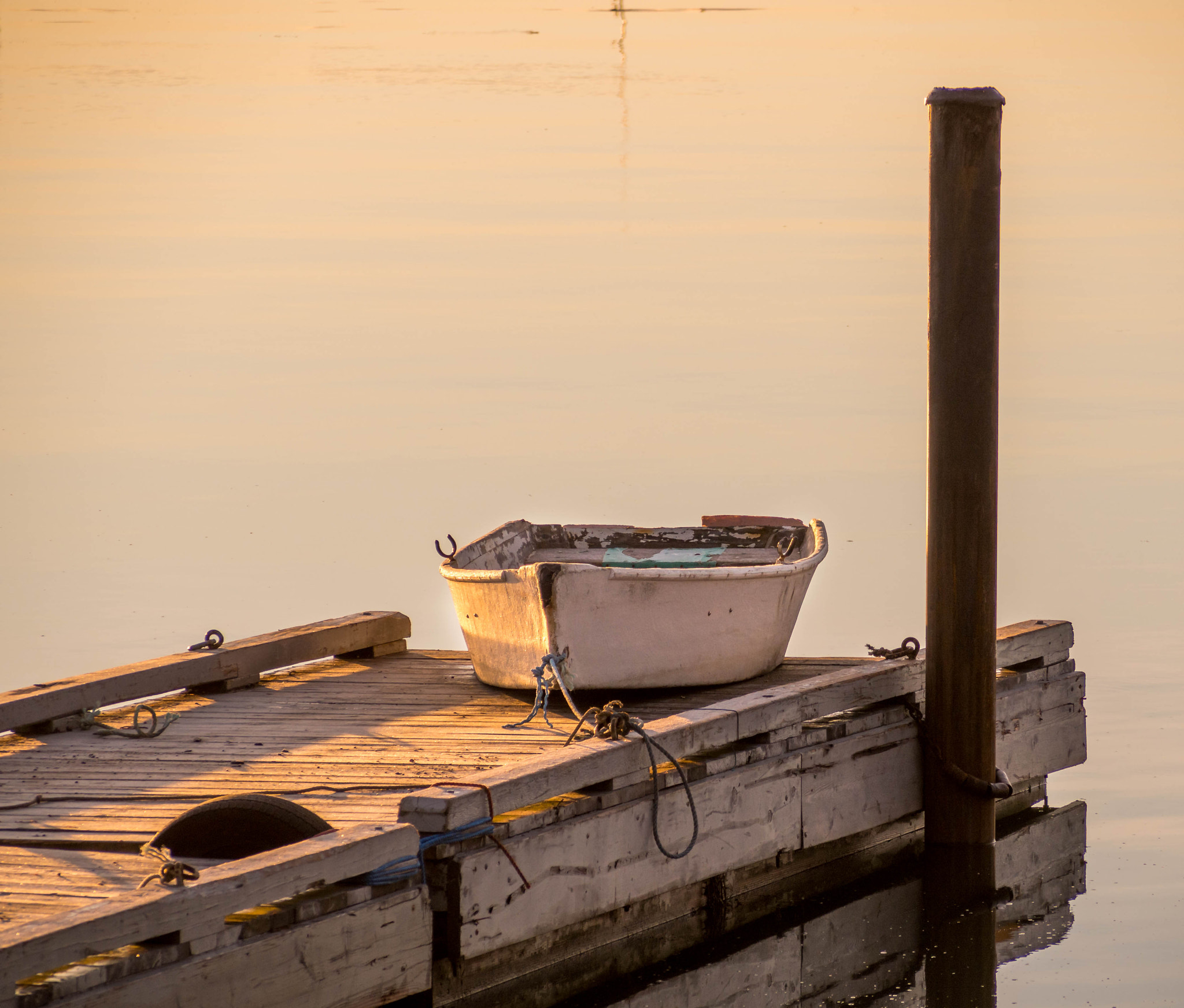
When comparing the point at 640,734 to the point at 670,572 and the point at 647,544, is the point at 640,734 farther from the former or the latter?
the point at 647,544

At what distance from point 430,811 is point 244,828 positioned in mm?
585

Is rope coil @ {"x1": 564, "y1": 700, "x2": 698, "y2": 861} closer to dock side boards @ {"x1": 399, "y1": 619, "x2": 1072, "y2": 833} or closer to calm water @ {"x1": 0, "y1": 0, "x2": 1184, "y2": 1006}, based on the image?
dock side boards @ {"x1": 399, "y1": 619, "x2": 1072, "y2": 833}

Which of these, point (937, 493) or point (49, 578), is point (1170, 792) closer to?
point (937, 493)

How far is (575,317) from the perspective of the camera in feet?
88.9

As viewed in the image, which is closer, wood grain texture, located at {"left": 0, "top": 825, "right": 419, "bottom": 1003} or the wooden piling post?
wood grain texture, located at {"left": 0, "top": 825, "right": 419, "bottom": 1003}

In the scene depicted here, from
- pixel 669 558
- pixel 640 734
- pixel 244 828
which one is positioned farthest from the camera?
pixel 669 558

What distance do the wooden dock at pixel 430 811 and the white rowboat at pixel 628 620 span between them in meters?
0.14

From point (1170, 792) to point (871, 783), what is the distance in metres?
2.17

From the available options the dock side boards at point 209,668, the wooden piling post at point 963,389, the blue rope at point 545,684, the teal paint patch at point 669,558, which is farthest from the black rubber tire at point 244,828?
the teal paint patch at point 669,558

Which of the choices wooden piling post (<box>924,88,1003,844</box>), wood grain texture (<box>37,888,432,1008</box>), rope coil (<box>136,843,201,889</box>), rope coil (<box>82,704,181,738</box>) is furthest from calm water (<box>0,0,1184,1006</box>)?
rope coil (<box>82,704,181,738</box>)

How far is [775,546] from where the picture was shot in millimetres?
9953

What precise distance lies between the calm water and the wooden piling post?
1.25m

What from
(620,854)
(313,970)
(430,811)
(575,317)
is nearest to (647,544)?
(620,854)

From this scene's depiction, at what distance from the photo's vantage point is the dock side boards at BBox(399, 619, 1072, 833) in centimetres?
639
